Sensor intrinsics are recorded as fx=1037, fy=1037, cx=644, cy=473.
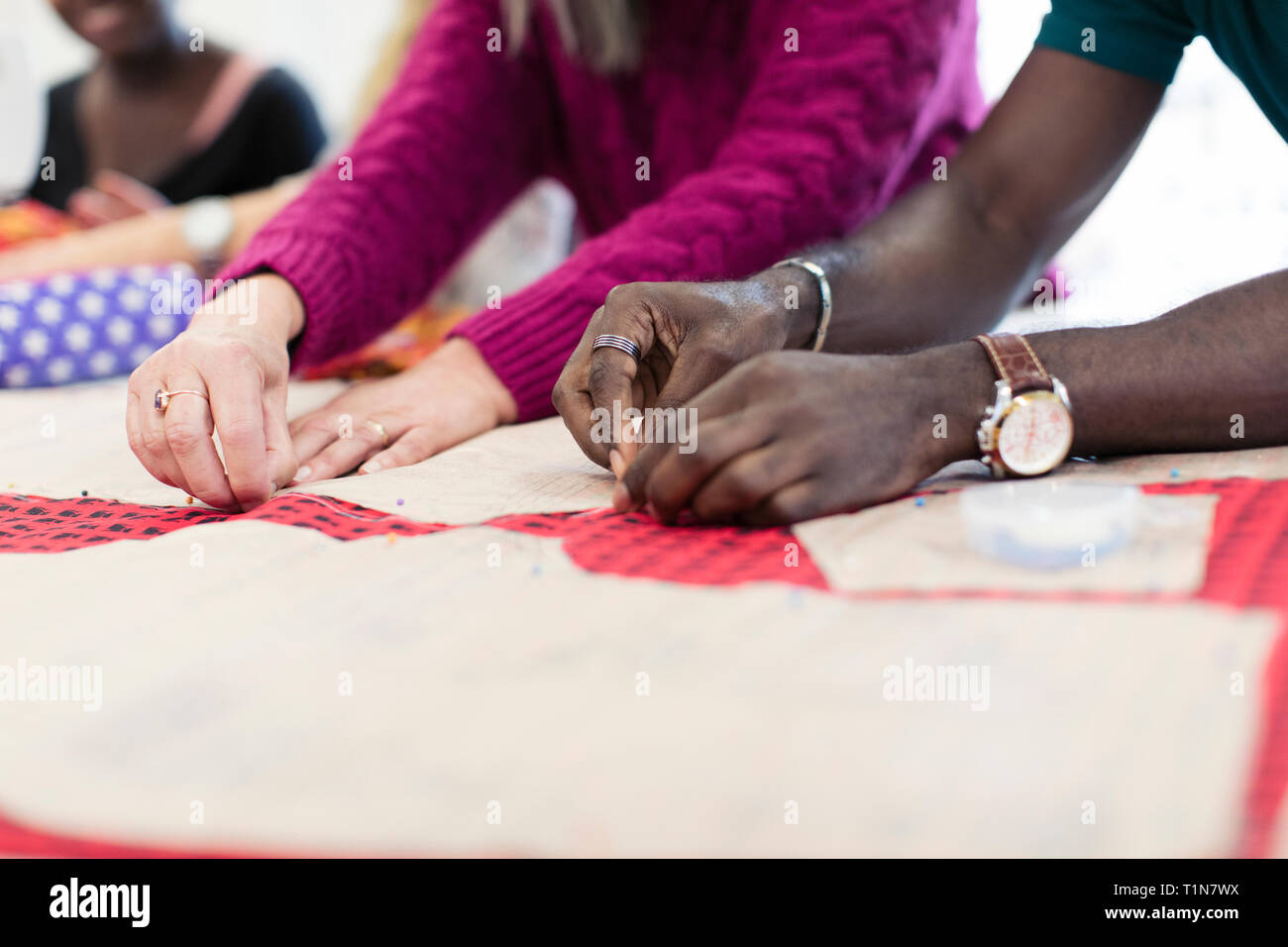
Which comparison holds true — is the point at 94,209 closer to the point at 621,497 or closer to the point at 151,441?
the point at 151,441

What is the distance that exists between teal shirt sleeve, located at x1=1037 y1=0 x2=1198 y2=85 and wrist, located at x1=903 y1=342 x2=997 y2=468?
1.16 feet

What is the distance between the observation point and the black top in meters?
1.75

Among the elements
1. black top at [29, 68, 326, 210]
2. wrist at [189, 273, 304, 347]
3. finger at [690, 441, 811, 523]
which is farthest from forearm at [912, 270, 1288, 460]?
black top at [29, 68, 326, 210]

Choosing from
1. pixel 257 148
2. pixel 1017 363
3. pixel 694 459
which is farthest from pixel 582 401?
pixel 257 148

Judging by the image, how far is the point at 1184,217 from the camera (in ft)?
4.42

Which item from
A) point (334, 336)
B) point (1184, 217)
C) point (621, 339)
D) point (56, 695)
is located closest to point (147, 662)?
point (56, 695)

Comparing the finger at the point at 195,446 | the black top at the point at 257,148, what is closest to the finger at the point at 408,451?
the finger at the point at 195,446

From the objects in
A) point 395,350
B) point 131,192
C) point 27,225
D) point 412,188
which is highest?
point 131,192

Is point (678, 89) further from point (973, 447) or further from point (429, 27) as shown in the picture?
point (973, 447)

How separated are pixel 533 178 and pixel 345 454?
606 mm

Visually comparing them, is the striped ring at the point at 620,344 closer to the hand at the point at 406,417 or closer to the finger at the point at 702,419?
the finger at the point at 702,419

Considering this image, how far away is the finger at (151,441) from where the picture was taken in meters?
0.64

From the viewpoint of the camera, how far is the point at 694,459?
1.68ft
